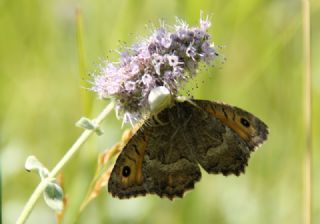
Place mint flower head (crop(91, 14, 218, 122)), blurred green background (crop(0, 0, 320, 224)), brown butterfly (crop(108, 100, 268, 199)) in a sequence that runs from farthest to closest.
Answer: blurred green background (crop(0, 0, 320, 224)) < brown butterfly (crop(108, 100, 268, 199)) < mint flower head (crop(91, 14, 218, 122))

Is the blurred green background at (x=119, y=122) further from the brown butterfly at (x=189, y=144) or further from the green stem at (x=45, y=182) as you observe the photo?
the green stem at (x=45, y=182)

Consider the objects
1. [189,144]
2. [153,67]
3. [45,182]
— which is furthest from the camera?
[189,144]

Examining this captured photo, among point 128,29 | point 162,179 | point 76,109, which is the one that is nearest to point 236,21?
point 128,29

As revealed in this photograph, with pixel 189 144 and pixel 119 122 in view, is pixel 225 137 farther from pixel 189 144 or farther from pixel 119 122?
pixel 119 122

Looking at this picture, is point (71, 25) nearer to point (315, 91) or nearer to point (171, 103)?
point (315, 91)

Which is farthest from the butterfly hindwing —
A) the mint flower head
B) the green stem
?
the green stem

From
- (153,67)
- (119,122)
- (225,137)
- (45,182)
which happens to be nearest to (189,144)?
(225,137)

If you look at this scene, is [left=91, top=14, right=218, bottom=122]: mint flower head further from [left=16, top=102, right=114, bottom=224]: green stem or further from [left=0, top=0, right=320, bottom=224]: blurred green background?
[left=0, top=0, right=320, bottom=224]: blurred green background

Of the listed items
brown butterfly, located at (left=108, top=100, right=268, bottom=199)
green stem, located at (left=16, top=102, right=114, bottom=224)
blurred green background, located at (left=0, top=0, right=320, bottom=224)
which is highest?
blurred green background, located at (left=0, top=0, right=320, bottom=224)
